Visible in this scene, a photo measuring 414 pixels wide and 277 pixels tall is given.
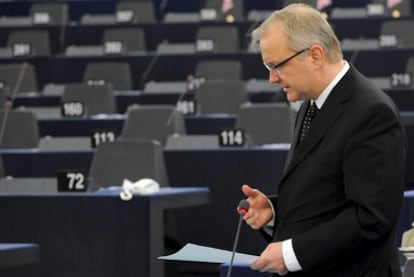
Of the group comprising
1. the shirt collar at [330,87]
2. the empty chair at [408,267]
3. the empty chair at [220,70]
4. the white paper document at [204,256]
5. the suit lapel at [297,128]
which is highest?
the shirt collar at [330,87]

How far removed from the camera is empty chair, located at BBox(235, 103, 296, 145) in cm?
821

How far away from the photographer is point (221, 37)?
12.7m

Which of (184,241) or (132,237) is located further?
(184,241)

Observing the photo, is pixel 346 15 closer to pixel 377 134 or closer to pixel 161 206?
pixel 161 206

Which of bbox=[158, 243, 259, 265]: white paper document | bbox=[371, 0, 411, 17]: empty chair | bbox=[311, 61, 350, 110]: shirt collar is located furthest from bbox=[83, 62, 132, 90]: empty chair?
bbox=[311, 61, 350, 110]: shirt collar

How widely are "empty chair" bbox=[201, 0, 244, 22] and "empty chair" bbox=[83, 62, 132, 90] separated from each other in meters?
2.25

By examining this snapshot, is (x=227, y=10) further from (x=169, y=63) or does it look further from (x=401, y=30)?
(x=401, y=30)

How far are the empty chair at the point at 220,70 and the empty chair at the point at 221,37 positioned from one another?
32.8 inches

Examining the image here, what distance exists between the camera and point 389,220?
2930mm

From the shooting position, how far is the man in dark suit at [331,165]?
293 cm

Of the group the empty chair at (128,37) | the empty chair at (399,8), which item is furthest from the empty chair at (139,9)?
the empty chair at (399,8)

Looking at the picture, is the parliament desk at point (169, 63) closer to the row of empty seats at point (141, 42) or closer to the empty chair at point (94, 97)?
the row of empty seats at point (141, 42)

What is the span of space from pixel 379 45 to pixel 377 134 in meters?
9.05

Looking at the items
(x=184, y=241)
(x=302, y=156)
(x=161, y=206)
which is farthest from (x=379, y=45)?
(x=302, y=156)
